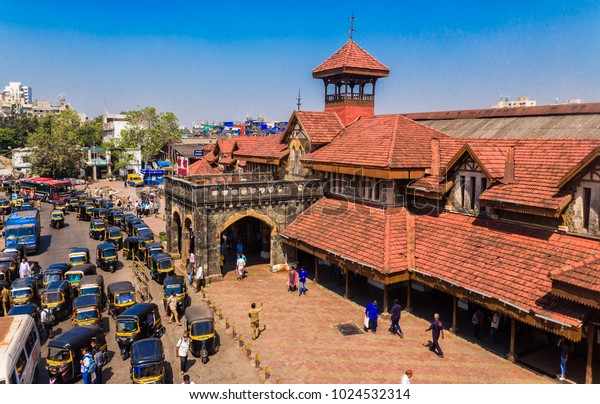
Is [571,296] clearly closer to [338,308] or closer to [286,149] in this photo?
[338,308]

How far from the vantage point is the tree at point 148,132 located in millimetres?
96438

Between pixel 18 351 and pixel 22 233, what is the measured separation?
89.9ft

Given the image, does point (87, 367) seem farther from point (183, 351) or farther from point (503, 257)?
point (503, 257)

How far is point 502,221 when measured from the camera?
21953 mm

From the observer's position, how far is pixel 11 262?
31.0 meters

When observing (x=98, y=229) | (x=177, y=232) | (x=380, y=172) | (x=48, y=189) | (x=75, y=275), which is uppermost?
(x=380, y=172)

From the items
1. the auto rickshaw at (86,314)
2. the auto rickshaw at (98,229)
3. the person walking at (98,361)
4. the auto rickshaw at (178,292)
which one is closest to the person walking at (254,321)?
the auto rickshaw at (178,292)

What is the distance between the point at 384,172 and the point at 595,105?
13853 mm

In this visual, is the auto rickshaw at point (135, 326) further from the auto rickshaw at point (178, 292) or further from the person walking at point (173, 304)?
the auto rickshaw at point (178, 292)

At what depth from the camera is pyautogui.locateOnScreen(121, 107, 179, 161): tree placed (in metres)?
96.4

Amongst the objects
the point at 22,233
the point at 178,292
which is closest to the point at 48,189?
the point at 22,233

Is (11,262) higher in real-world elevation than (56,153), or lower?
lower

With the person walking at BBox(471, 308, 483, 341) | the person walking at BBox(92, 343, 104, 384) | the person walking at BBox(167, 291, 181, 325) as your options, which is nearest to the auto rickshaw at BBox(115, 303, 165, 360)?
the person walking at BBox(167, 291, 181, 325)

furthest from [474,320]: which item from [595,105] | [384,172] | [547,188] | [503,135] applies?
[595,105]
